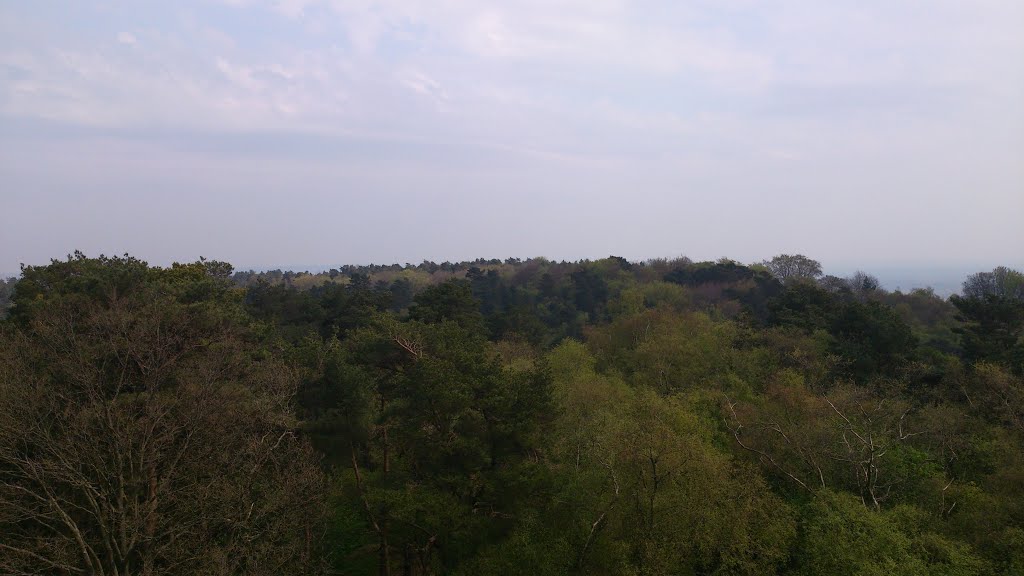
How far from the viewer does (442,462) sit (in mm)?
14281

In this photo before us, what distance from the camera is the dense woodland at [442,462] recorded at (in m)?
11.2

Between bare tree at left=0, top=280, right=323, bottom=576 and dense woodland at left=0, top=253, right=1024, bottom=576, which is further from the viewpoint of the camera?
dense woodland at left=0, top=253, right=1024, bottom=576

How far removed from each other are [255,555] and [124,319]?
644 centimetres

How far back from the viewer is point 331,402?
1658cm

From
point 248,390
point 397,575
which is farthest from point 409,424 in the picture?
point 397,575

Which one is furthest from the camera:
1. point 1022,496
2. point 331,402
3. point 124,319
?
point 331,402

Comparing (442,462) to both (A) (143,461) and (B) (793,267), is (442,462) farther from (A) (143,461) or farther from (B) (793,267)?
(B) (793,267)

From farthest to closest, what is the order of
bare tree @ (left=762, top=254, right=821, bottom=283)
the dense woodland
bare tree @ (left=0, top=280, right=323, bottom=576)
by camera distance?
bare tree @ (left=762, top=254, right=821, bottom=283), the dense woodland, bare tree @ (left=0, top=280, right=323, bottom=576)

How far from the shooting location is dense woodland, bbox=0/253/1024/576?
36.8 feet

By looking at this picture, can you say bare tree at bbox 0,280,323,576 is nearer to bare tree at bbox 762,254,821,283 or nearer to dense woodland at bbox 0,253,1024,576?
dense woodland at bbox 0,253,1024,576

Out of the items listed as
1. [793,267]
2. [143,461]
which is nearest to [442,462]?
[143,461]

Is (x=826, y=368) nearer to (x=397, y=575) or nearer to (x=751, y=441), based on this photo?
(x=751, y=441)

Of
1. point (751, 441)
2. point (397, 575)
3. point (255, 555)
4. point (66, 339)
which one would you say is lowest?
point (397, 575)

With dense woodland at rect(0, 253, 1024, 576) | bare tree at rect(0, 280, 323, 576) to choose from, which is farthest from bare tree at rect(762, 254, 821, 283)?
bare tree at rect(0, 280, 323, 576)
